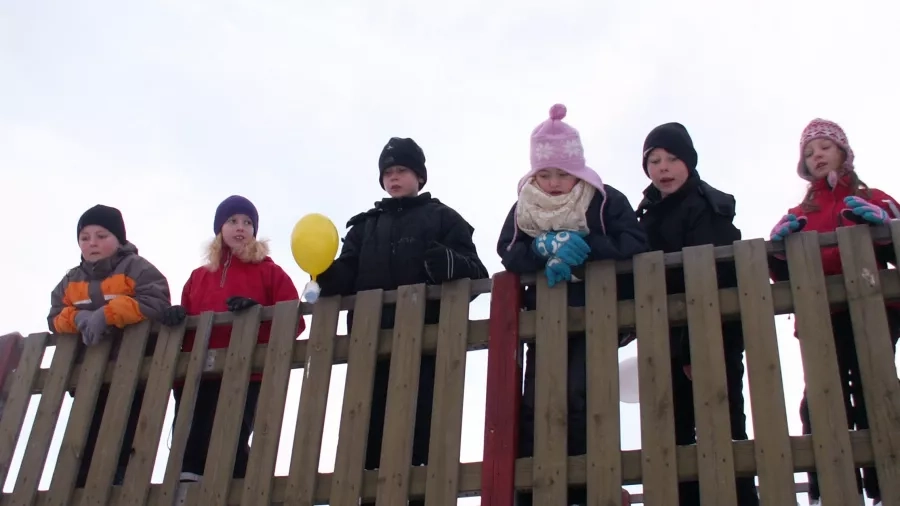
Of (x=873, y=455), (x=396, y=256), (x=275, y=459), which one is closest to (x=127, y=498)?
(x=275, y=459)

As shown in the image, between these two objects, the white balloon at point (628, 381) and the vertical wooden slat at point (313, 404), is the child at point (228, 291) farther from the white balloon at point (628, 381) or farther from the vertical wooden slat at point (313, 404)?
the white balloon at point (628, 381)

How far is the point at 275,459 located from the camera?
4.01 metres

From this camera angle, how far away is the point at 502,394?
12.3ft

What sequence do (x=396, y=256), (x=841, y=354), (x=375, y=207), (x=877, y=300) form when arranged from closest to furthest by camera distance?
(x=877, y=300) → (x=841, y=354) → (x=396, y=256) → (x=375, y=207)

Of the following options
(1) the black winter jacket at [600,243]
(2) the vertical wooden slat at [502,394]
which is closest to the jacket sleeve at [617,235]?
(1) the black winter jacket at [600,243]

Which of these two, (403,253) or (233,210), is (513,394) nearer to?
(403,253)

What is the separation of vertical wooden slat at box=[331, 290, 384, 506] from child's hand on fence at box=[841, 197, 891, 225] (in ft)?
6.63

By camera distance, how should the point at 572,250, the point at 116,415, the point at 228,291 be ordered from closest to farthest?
the point at 572,250, the point at 116,415, the point at 228,291

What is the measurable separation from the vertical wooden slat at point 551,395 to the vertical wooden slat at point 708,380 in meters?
0.50

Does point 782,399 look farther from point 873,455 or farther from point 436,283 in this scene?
point 436,283

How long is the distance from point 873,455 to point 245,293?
3.25 m

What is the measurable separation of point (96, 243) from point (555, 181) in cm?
268

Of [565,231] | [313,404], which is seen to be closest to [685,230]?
[565,231]

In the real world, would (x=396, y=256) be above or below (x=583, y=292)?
above
